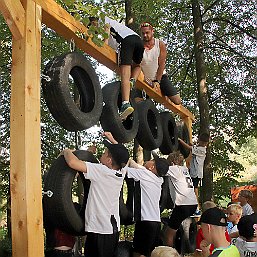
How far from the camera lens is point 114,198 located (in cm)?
449

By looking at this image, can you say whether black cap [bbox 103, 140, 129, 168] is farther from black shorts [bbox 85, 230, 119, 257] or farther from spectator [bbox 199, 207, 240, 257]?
spectator [bbox 199, 207, 240, 257]

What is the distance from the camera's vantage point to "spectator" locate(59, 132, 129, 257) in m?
4.21

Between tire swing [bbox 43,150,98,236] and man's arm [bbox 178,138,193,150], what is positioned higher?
man's arm [bbox 178,138,193,150]

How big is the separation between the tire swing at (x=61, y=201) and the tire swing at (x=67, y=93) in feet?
1.25

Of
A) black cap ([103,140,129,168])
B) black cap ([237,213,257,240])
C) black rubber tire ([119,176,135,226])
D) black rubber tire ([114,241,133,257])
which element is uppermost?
black cap ([103,140,129,168])

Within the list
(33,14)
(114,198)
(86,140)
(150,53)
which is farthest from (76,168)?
(86,140)

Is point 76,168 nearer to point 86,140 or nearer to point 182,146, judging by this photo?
point 182,146

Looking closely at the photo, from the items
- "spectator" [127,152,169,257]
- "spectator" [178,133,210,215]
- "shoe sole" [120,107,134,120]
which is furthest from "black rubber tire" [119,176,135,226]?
"spectator" [178,133,210,215]

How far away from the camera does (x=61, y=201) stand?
4074 millimetres

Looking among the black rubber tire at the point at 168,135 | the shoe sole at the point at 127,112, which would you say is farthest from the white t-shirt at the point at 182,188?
the shoe sole at the point at 127,112

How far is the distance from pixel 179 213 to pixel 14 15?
4.30 m

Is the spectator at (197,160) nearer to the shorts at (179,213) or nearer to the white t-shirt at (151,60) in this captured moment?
the shorts at (179,213)

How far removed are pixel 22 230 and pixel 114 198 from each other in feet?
4.38

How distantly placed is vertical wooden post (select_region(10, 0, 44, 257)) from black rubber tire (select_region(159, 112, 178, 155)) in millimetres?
4094
